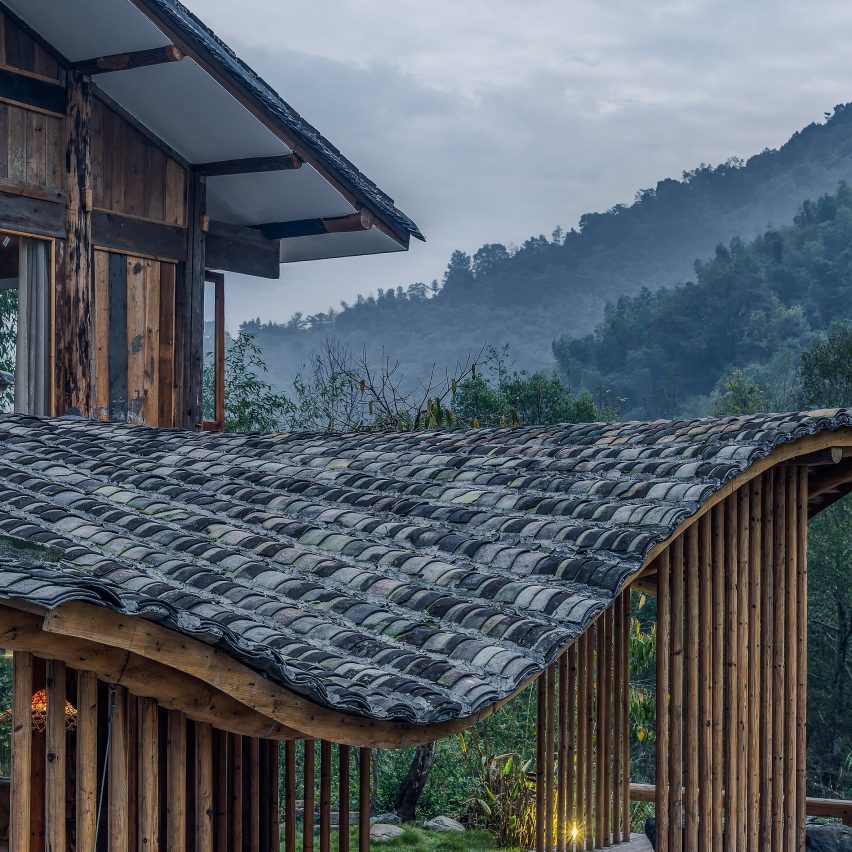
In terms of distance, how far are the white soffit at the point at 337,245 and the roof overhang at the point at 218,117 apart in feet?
0.04

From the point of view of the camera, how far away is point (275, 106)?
768 cm

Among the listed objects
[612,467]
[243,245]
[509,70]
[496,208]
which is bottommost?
[612,467]

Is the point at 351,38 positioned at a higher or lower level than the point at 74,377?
higher

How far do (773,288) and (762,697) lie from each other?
33999mm

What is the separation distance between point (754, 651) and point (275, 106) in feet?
15.9

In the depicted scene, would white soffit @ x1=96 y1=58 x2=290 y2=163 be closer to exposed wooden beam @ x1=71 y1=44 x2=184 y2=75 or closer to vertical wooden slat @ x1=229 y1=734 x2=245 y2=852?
exposed wooden beam @ x1=71 y1=44 x2=184 y2=75

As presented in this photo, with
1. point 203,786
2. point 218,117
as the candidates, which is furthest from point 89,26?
point 203,786

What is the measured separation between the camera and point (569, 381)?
1449 inches

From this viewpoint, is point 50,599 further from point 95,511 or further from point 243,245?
point 243,245

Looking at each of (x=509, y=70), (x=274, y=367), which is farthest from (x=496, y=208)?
(x=274, y=367)

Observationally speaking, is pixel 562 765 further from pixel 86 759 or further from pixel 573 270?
pixel 573 270

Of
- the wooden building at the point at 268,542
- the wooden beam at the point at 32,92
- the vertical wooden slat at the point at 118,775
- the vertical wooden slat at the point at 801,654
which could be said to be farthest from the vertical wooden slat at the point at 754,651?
the wooden beam at the point at 32,92

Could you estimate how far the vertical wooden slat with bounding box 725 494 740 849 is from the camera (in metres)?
5.57

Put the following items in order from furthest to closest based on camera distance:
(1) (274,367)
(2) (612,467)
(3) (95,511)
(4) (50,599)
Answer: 1. (1) (274,367)
2. (2) (612,467)
3. (3) (95,511)
4. (4) (50,599)
